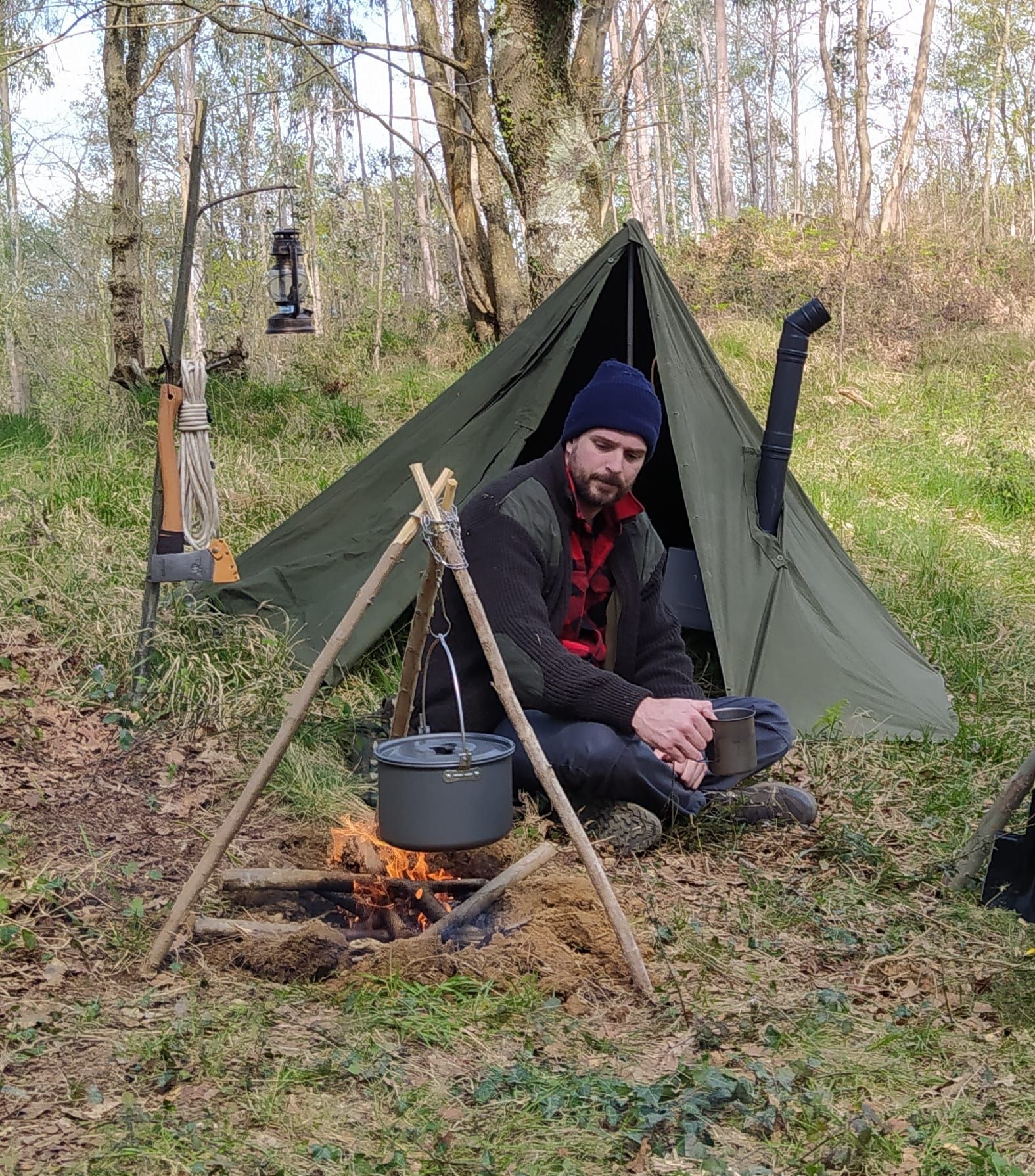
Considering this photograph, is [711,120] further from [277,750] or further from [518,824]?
[277,750]

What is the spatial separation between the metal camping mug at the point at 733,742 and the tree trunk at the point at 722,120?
19.5m

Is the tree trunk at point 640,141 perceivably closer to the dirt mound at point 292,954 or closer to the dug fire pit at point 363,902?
the dug fire pit at point 363,902

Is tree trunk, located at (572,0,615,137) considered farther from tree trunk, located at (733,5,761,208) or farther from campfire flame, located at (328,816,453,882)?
tree trunk, located at (733,5,761,208)

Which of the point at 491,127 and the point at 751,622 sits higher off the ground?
the point at 491,127

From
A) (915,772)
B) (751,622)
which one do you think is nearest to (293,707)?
(751,622)

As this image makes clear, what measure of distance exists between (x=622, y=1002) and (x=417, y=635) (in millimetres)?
1020

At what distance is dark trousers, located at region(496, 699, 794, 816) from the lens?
3484mm

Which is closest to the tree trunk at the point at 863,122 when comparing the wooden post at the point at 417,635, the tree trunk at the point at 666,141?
the tree trunk at the point at 666,141

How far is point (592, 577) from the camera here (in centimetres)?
375

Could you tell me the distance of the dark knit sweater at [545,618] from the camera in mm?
3369

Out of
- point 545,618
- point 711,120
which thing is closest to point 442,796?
point 545,618

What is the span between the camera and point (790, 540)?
478 centimetres

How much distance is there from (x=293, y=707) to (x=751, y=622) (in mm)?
2183

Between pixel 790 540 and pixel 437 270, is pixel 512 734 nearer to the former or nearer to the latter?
pixel 790 540
